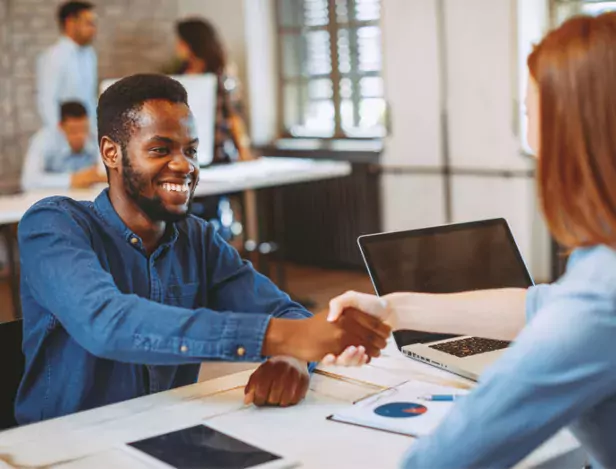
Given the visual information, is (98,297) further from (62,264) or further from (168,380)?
(168,380)

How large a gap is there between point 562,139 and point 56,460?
818 mm

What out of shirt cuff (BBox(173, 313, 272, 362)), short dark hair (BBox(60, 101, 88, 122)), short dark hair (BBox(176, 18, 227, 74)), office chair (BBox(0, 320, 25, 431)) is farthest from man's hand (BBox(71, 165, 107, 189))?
shirt cuff (BBox(173, 313, 272, 362))

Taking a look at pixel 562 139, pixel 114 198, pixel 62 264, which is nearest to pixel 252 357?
pixel 62 264

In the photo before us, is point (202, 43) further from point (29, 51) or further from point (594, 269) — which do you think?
point (594, 269)

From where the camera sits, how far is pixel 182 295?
5.95ft

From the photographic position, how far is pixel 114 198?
1751 millimetres

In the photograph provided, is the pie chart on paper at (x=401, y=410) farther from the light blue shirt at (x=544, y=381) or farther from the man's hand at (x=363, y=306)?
the light blue shirt at (x=544, y=381)

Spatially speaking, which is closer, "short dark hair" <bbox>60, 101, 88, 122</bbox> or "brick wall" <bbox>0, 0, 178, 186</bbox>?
"short dark hair" <bbox>60, 101, 88, 122</bbox>

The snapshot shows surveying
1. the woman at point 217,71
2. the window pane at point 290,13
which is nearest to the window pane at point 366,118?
the window pane at point 290,13

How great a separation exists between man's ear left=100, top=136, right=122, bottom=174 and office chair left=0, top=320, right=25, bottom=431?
0.34 m

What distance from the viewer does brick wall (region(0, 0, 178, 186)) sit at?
657 centimetres

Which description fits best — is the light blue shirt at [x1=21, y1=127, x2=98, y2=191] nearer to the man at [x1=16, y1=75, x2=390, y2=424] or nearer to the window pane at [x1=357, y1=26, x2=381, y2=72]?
the window pane at [x1=357, y1=26, x2=381, y2=72]

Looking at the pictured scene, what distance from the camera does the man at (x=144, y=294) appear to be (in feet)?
4.78

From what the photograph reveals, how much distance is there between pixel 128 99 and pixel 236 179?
10.4 ft
